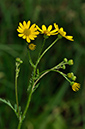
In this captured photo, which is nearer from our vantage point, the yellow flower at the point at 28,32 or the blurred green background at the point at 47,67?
the yellow flower at the point at 28,32

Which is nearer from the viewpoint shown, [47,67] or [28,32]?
[28,32]

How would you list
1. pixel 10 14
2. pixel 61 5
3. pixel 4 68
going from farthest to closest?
pixel 61 5, pixel 10 14, pixel 4 68

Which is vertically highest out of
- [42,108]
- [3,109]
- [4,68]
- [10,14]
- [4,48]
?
[10,14]

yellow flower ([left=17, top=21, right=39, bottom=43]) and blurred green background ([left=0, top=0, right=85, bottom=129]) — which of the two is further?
blurred green background ([left=0, top=0, right=85, bottom=129])

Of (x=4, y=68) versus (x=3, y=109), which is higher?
(x=4, y=68)

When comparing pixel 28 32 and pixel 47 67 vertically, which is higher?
pixel 28 32

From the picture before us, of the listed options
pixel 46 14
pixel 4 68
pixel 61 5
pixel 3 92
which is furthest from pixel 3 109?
pixel 61 5

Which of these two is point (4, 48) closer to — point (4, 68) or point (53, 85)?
point (4, 68)

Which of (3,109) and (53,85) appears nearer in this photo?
(3,109)
